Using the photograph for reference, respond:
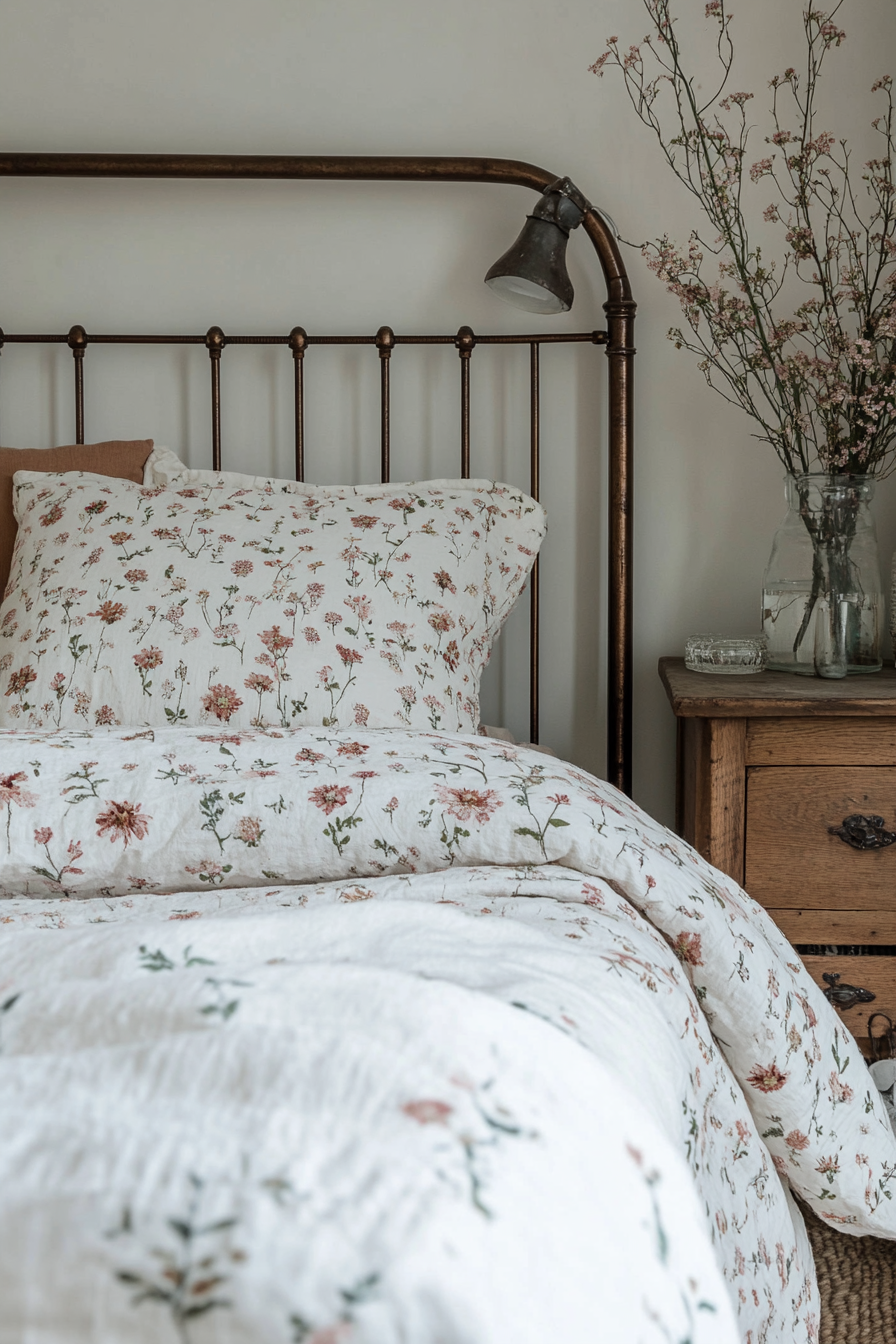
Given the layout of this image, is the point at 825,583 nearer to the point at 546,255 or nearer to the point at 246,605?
the point at 546,255

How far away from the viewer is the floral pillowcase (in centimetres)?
131

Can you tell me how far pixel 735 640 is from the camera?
164cm

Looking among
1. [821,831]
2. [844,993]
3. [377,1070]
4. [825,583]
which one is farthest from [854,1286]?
[377,1070]

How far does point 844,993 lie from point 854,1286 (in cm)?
39

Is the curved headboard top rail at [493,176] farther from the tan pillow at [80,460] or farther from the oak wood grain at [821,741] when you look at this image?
the tan pillow at [80,460]

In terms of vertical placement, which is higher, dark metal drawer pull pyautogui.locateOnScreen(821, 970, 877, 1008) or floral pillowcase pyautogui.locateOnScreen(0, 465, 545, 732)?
floral pillowcase pyautogui.locateOnScreen(0, 465, 545, 732)

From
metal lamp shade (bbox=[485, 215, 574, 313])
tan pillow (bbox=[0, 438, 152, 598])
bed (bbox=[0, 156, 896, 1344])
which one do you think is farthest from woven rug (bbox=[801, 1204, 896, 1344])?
tan pillow (bbox=[0, 438, 152, 598])

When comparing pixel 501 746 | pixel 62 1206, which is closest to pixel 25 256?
pixel 501 746

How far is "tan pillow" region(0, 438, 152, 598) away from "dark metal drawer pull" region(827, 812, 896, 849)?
4.14 feet

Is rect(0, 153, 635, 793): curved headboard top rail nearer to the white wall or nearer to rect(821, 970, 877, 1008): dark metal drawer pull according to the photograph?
the white wall

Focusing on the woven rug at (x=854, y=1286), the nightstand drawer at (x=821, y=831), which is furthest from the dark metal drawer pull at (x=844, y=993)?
the woven rug at (x=854, y=1286)

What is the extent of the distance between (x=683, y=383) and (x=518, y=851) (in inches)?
49.4

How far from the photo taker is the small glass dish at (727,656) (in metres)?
1.62

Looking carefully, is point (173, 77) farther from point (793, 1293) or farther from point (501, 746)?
point (793, 1293)
